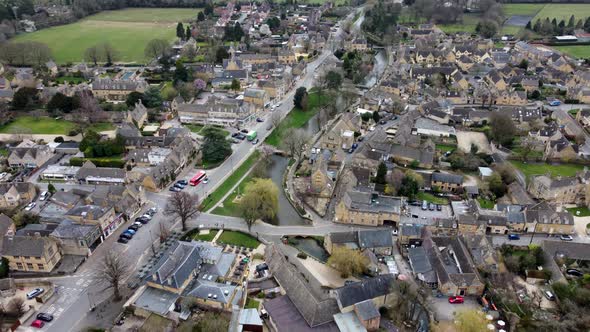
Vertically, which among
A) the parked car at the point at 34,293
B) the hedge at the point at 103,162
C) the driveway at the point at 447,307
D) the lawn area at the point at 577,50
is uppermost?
the lawn area at the point at 577,50

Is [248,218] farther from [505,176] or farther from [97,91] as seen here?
[97,91]

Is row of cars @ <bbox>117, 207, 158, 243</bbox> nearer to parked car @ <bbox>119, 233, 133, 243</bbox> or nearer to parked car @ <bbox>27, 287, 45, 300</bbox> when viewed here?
parked car @ <bbox>119, 233, 133, 243</bbox>

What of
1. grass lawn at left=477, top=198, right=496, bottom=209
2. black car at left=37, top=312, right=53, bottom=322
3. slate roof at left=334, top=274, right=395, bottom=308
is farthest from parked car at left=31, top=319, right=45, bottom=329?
grass lawn at left=477, top=198, right=496, bottom=209

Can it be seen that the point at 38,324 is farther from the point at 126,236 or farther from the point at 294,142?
the point at 294,142

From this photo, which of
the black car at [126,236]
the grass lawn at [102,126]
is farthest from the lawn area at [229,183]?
the grass lawn at [102,126]

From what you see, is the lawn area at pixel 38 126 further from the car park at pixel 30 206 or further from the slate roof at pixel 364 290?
the slate roof at pixel 364 290

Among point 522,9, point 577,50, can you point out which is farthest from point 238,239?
point 522,9

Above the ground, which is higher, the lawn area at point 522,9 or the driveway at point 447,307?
the lawn area at point 522,9
